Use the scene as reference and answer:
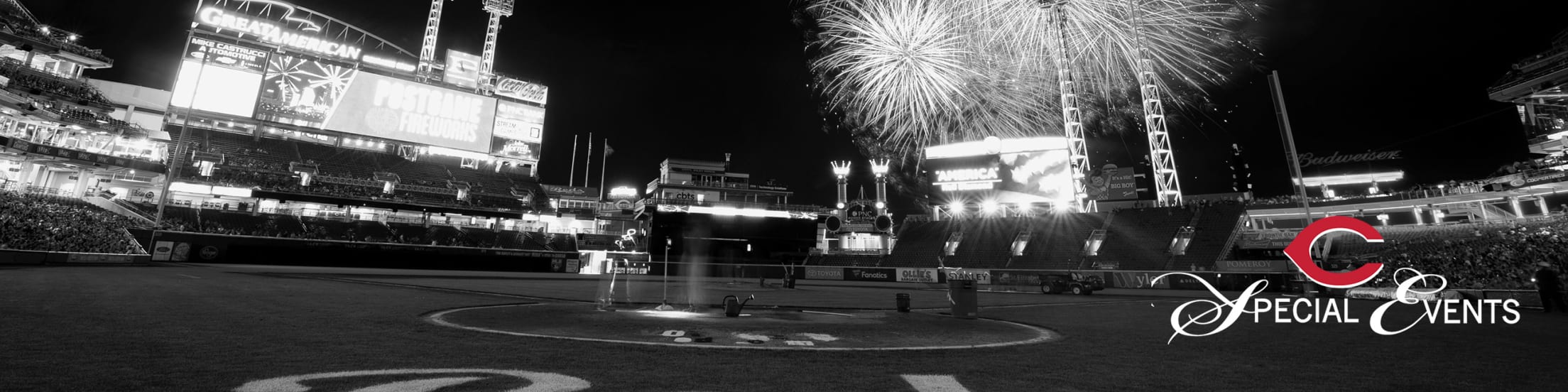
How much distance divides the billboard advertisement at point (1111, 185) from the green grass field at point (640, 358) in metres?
37.0

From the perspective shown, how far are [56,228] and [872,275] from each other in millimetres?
45000

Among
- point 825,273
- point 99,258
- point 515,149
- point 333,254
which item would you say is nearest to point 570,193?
point 515,149

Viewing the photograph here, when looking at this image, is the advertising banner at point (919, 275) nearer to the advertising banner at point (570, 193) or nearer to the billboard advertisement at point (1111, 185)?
the billboard advertisement at point (1111, 185)

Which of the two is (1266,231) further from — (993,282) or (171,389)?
(171,389)

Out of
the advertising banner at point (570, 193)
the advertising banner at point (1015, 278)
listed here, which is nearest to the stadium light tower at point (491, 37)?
the advertising banner at point (570, 193)

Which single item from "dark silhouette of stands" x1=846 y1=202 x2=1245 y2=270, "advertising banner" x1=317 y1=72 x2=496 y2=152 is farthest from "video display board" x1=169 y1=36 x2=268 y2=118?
"dark silhouette of stands" x1=846 y1=202 x2=1245 y2=270

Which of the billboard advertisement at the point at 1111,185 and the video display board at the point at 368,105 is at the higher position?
the video display board at the point at 368,105

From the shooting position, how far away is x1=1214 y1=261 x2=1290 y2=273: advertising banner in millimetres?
32844

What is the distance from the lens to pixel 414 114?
59031 millimetres

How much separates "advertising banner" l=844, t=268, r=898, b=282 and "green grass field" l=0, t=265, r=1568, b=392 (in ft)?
120

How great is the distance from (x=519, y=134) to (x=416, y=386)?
70.2m

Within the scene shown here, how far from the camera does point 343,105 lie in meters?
56.3

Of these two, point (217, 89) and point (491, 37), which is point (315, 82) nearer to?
point (217, 89)

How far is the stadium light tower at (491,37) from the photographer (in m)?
71.2
